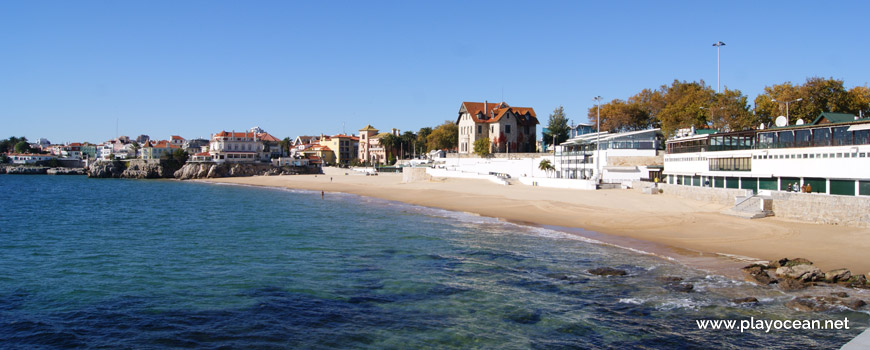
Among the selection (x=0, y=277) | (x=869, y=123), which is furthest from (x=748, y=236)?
(x=0, y=277)

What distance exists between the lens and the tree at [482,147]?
8454cm

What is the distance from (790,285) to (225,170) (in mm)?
117626

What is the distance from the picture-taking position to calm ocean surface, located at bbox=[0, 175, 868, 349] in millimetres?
13734

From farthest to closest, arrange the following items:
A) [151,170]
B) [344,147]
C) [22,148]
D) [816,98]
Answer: [22,148]
[344,147]
[151,170]
[816,98]

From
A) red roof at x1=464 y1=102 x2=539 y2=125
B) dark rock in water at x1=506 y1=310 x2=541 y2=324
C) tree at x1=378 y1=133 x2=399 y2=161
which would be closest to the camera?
dark rock in water at x1=506 y1=310 x2=541 y2=324

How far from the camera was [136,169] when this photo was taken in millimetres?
126812

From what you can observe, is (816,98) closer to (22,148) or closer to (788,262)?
(788,262)

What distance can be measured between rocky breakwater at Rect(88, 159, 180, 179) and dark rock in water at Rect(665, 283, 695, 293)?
12688cm

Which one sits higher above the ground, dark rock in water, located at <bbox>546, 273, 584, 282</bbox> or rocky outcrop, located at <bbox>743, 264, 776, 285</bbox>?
rocky outcrop, located at <bbox>743, 264, 776, 285</bbox>

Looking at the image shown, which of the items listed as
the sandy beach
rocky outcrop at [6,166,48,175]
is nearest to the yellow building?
rocky outcrop at [6,166,48,175]

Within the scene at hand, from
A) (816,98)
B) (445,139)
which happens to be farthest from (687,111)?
(445,139)

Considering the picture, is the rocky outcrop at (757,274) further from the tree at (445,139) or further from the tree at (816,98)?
the tree at (445,139)

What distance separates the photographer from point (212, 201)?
59062 mm

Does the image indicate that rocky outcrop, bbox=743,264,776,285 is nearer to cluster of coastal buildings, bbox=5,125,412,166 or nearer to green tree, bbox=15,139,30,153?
cluster of coastal buildings, bbox=5,125,412,166
